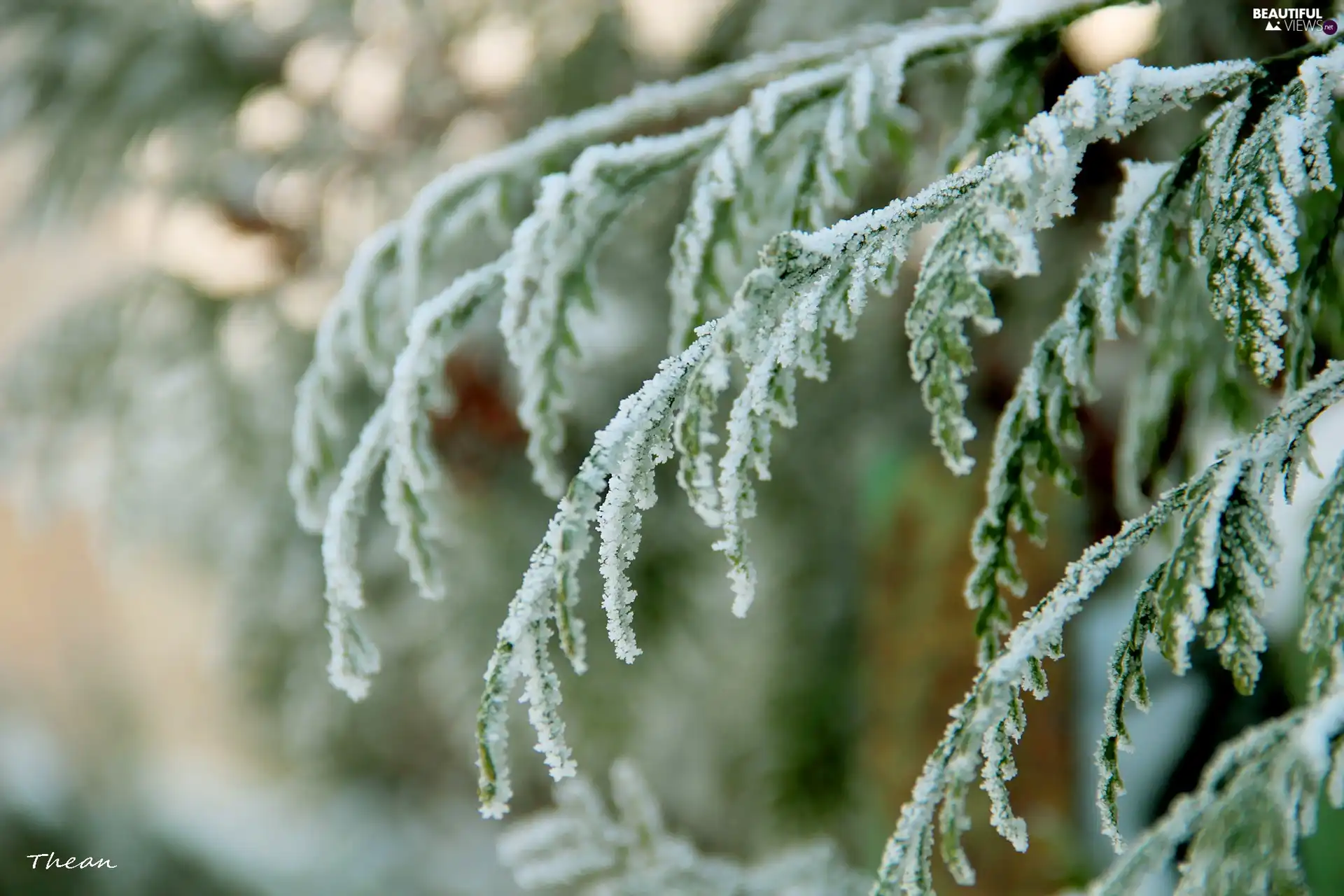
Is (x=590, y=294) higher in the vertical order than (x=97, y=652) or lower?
lower

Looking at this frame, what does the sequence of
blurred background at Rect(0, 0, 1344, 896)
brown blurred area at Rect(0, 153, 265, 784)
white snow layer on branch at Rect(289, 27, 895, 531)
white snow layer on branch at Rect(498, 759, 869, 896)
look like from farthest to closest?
brown blurred area at Rect(0, 153, 265, 784)
blurred background at Rect(0, 0, 1344, 896)
white snow layer on branch at Rect(498, 759, 869, 896)
white snow layer on branch at Rect(289, 27, 895, 531)

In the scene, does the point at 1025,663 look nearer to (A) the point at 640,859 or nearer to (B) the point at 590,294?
(B) the point at 590,294

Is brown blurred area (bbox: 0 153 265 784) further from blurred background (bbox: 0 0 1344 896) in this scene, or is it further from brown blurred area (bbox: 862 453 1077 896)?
brown blurred area (bbox: 862 453 1077 896)

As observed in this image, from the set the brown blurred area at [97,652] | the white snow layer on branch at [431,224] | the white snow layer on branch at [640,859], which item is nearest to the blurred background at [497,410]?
the white snow layer on branch at [640,859]

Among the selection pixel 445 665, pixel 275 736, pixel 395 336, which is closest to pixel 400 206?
pixel 445 665

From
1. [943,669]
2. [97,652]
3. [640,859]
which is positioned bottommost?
[640,859]

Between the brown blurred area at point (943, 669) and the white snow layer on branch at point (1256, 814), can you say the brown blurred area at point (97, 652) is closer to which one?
the brown blurred area at point (943, 669)

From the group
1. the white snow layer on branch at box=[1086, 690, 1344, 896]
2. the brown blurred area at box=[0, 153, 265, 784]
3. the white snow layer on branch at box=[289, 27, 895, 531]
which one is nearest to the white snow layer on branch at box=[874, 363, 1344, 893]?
the white snow layer on branch at box=[1086, 690, 1344, 896]

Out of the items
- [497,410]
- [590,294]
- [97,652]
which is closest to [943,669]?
[590,294]

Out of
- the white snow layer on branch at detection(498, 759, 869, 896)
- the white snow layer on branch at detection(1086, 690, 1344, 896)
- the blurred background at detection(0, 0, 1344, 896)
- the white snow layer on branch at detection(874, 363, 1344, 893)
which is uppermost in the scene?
the blurred background at detection(0, 0, 1344, 896)
